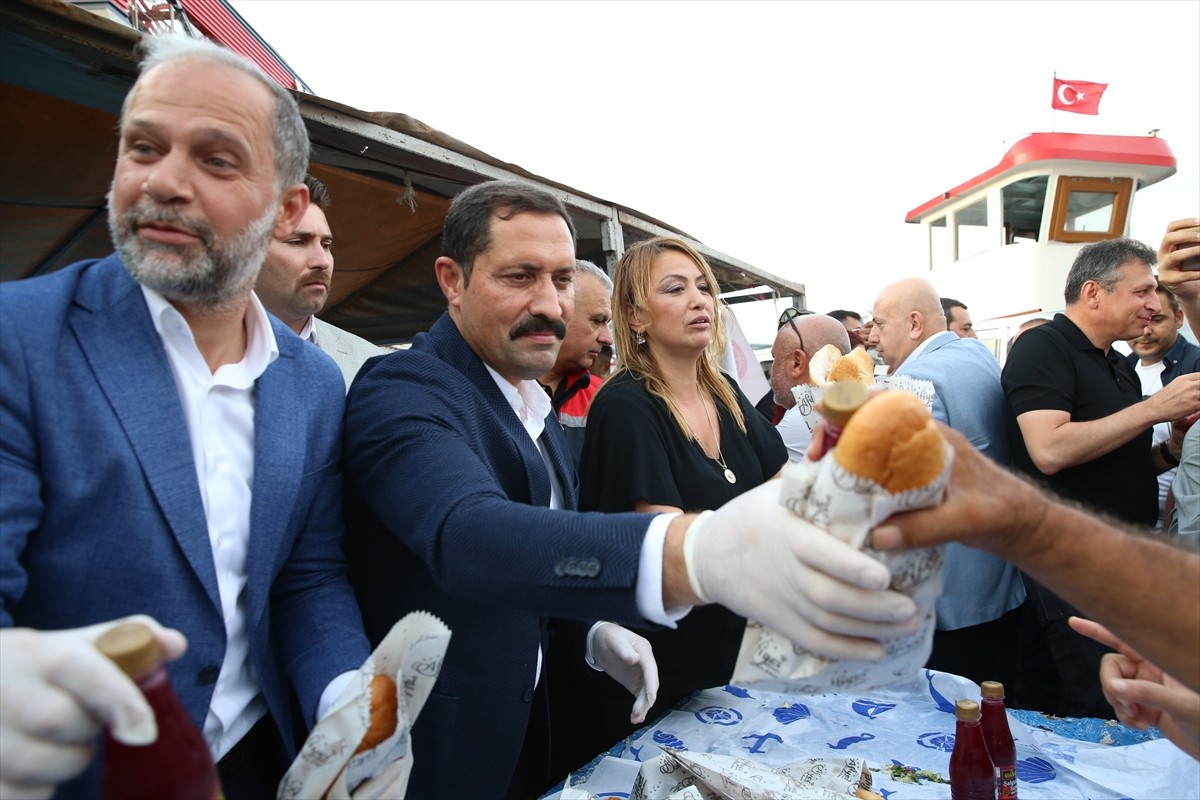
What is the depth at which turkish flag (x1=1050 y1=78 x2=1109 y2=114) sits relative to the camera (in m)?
18.3

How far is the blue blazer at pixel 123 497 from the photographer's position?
3.67ft

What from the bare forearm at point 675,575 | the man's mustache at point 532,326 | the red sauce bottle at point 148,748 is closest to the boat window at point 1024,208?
the man's mustache at point 532,326

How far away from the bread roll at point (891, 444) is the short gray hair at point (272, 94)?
1285 millimetres

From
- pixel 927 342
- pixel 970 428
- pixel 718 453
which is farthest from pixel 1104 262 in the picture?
pixel 718 453

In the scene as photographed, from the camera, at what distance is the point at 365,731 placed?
3.59ft

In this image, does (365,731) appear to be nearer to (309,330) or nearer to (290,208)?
(290,208)

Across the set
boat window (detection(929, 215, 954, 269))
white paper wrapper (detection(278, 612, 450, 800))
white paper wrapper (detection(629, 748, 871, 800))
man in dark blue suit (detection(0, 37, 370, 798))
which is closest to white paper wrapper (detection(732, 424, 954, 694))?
white paper wrapper (detection(278, 612, 450, 800))

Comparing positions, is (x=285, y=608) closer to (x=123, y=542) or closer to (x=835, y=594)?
(x=123, y=542)

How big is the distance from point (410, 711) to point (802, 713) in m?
1.39

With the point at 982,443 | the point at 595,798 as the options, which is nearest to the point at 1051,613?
the point at 982,443

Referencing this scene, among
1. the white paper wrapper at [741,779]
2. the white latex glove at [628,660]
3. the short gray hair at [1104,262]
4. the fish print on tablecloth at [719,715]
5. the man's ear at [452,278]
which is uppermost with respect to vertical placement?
the short gray hair at [1104,262]

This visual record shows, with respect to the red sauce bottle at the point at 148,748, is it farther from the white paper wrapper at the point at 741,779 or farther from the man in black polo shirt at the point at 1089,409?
the man in black polo shirt at the point at 1089,409

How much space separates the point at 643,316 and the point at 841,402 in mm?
1883

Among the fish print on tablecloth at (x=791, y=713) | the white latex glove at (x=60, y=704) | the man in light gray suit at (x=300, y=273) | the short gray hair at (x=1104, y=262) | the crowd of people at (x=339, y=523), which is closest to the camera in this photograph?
the white latex glove at (x=60, y=704)
